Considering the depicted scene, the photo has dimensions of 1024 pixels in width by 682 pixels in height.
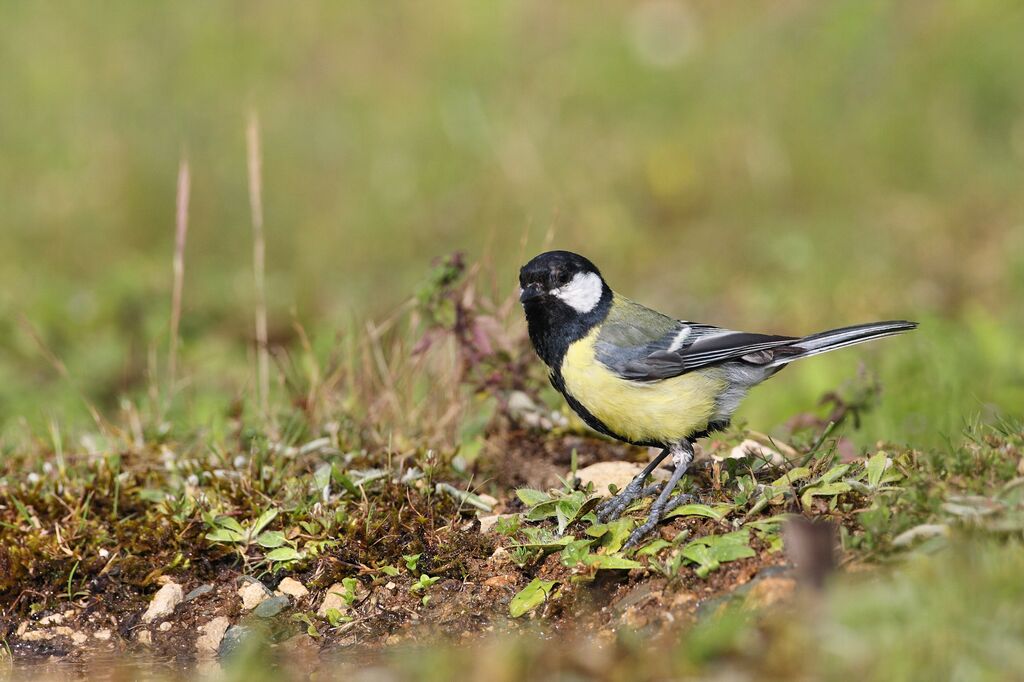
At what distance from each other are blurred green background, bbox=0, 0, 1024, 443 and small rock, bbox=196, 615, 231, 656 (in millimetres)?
2767

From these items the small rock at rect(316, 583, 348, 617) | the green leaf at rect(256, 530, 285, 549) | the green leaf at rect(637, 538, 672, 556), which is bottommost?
the small rock at rect(316, 583, 348, 617)

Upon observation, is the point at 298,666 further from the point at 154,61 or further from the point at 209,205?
the point at 154,61

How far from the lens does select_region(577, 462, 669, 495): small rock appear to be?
13.5ft

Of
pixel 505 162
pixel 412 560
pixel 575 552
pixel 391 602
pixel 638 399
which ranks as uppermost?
pixel 505 162

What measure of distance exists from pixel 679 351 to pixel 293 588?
1.55 m

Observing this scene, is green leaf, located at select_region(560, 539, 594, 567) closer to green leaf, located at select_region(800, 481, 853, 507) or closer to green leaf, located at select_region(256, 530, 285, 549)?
green leaf, located at select_region(800, 481, 853, 507)

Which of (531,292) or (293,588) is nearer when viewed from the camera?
(293,588)

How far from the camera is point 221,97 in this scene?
9250 millimetres

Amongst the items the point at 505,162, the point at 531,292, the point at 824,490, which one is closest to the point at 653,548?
the point at 824,490

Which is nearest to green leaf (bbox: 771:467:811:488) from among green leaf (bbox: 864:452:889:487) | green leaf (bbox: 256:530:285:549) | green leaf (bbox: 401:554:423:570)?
green leaf (bbox: 864:452:889:487)

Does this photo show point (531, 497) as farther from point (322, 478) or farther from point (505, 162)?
point (505, 162)

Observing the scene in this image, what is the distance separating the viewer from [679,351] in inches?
155

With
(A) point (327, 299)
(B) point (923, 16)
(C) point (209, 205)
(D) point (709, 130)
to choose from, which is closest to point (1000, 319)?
(D) point (709, 130)

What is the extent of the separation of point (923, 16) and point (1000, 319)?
372 cm
